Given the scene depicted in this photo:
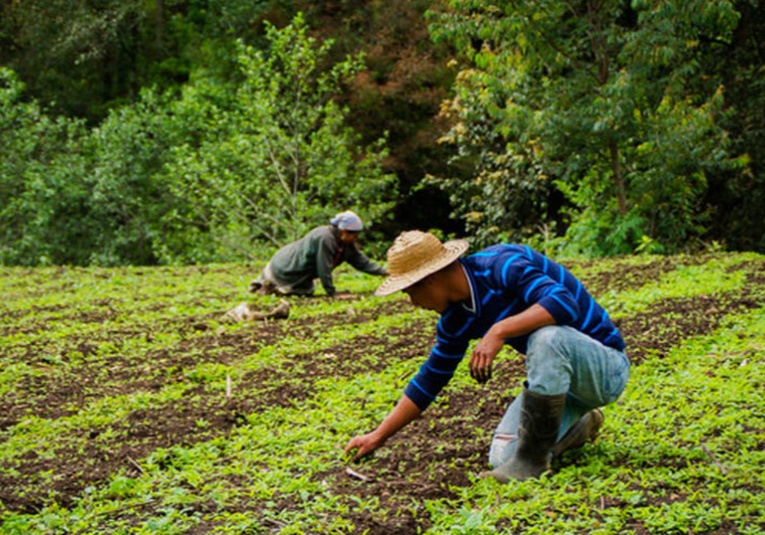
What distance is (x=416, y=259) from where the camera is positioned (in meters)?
3.71

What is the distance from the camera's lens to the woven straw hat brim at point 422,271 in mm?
3641

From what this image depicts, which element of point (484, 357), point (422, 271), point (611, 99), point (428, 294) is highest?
point (422, 271)

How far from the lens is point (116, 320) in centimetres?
955

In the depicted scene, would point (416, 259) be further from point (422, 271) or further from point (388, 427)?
point (388, 427)

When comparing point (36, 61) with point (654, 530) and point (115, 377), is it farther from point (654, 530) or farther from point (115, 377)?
point (654, 530)

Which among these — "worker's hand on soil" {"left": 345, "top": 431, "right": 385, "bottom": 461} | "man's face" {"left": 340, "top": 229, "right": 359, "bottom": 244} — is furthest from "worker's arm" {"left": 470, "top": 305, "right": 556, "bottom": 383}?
"man's face" {"left": 340, "top": 229, "right": 359, "bottom": 244}

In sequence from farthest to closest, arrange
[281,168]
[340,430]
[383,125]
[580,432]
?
[383,125] → [281,168] → [340,430] → [580,432]

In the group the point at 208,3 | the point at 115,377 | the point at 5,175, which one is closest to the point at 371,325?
the point at 115,377

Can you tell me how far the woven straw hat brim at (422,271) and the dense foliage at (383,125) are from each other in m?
9.20

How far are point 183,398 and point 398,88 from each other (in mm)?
14483

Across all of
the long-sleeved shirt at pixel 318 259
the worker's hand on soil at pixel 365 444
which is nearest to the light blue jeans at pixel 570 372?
the worker's hand on soil at pixel 365 444

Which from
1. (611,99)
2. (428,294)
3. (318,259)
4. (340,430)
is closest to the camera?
(428,294)

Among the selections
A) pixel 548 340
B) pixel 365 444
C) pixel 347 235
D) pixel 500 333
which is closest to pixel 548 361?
pixel 548 340

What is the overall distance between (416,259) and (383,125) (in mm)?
17162
